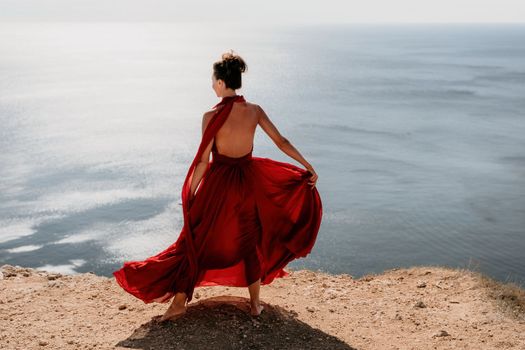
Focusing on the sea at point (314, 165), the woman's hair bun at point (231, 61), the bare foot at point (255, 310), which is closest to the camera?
the woman's hair bun at point (231, 61)

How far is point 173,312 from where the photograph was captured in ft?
18.6

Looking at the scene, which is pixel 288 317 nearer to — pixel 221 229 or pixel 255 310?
pixel 255 310

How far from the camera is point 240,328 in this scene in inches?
218

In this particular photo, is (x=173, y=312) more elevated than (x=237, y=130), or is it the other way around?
(x=237, y=130)

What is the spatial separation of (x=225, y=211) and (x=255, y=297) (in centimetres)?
102

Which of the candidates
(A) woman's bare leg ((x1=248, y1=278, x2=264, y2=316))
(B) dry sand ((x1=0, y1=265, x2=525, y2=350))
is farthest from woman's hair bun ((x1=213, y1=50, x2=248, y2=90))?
(B) dry sand ((x1=0, y1=265, x2=525, y2=350))

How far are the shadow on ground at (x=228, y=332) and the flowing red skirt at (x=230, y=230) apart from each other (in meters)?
0.31

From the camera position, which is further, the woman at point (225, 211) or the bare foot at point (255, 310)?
the bare foot at point (255, 310)

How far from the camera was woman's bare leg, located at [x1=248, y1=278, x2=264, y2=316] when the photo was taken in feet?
18.8

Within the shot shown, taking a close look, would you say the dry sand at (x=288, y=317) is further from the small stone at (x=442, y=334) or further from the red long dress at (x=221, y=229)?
the red long dress at (x=221, y=229)

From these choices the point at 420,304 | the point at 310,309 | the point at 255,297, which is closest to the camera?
the point at 255,297

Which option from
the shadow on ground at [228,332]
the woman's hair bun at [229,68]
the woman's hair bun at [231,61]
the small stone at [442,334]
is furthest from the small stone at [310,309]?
the woman's hair bun at [231,61]

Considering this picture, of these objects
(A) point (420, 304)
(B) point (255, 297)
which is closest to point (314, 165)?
(A) point (420, 304)

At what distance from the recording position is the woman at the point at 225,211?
5297 millimetres
